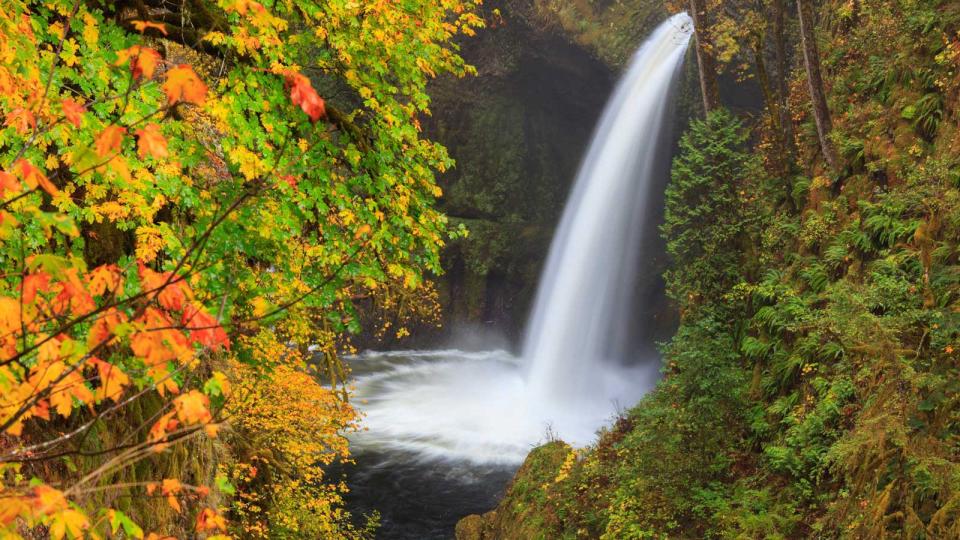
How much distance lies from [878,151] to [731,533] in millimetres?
6368

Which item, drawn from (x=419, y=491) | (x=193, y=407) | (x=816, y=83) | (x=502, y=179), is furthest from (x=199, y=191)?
(x=502, y=179)

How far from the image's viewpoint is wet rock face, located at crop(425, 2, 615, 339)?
2858cm

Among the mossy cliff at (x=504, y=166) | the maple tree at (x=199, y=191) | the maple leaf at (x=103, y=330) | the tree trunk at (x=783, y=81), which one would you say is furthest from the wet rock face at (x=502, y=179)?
the maple leaf at (x=103, y=330)

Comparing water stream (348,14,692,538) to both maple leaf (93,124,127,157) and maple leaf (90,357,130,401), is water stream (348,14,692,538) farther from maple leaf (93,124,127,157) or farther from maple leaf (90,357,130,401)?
maple leaf (93,124,127,157)

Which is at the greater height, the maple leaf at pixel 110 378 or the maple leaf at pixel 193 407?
the maple leaf at pixel 110 378

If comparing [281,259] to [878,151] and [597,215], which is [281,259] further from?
[597,215]

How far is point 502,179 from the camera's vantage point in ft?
96.7

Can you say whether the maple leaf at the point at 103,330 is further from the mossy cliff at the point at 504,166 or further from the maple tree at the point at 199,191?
the mossy cliff at the point at 504,166

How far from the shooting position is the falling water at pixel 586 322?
74.0 feet

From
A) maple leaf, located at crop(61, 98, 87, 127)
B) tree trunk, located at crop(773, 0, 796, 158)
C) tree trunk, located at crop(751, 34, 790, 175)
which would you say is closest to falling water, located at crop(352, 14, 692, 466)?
tree trunk, located at crop(751, 34, 790, 175)

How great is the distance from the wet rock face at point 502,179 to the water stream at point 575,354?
1841 mm

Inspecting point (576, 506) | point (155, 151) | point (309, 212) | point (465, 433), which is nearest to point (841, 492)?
point (576, 506)

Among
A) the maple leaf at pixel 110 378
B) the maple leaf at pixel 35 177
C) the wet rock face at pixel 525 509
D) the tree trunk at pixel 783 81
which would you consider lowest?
the maple leaf at pixel 110 378

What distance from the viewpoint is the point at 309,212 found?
6199 mm
